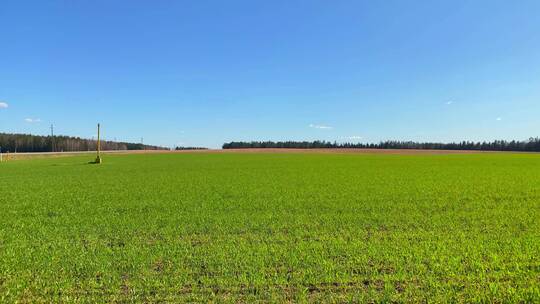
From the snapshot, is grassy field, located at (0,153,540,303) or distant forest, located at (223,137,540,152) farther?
distant forest, located at (223,137,540,152)

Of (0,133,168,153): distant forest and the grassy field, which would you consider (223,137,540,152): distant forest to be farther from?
the grassy field

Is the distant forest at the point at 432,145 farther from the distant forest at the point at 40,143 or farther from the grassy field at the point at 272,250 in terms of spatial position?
the grassy field at the point at 272,250

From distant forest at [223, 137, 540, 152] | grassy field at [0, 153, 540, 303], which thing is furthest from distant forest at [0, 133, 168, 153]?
grassy field at [0, 153, 540, 303]

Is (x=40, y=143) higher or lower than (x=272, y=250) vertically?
higher

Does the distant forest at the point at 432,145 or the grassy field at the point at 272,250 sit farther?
the distant forest at the point at 432,145

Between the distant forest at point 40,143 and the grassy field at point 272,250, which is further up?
the distant forest at point 40,143

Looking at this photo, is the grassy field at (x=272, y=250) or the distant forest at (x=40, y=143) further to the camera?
the distant forest at (x=40, y=143)

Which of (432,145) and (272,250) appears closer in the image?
(272,250)

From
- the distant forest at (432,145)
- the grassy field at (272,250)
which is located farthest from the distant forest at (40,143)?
the grassy field at (272,250)

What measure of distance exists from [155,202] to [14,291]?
7017mm

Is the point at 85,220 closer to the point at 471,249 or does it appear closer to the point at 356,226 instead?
the point at 356,226

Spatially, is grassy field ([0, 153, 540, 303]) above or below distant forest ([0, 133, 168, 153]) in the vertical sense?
below

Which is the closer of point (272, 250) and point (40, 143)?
point (272, 250)

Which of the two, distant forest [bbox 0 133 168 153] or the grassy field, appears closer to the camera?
the grassy field
